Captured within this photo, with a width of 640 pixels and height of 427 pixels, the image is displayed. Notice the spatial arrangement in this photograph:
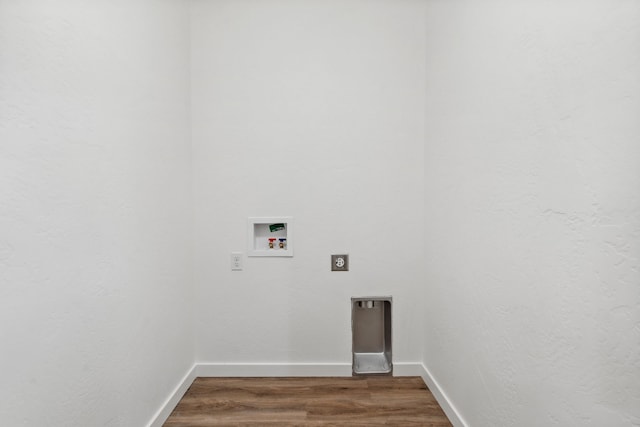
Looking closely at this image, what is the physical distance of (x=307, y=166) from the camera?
2182mm

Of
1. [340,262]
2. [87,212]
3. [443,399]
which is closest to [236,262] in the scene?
[340,262]

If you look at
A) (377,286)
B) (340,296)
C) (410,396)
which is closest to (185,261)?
(340,296)

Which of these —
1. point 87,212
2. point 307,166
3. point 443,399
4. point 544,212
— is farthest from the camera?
point 307,166

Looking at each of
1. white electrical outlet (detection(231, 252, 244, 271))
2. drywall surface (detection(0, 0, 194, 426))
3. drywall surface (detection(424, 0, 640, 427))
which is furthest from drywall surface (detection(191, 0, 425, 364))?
drywall surface (detection(424, 0, 640, 427))

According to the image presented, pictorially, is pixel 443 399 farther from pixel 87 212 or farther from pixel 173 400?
pixel 87 212

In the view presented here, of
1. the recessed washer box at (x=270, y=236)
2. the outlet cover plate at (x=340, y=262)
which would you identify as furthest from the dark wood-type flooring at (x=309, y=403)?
the recessed washer box at (x=270, y=236)

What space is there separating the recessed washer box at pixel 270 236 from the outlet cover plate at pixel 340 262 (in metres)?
0.27

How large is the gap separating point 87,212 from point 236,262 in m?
1.07

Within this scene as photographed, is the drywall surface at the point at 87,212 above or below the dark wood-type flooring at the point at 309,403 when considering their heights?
above

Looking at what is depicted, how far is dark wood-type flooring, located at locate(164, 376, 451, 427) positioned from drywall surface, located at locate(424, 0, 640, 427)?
28 centimetres

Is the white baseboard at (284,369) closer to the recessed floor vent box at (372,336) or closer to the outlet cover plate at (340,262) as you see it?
the recessed floor vent box at (372,336)

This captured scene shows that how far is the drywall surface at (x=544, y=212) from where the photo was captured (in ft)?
2.67

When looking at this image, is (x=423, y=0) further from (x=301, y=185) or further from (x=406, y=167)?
(x=301, y=185)

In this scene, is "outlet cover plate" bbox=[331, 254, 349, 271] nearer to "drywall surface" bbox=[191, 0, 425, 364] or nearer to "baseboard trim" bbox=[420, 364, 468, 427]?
"drywall surface" bbox=[191, 0, 425, 364]
